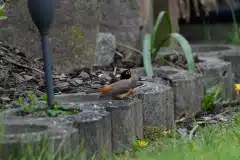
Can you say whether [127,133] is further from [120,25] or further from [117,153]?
[120,25]

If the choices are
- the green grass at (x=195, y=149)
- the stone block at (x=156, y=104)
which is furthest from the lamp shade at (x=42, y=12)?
the stone block at (x=156, y=104)

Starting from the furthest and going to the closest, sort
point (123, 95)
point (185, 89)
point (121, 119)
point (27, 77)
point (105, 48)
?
point (105, 48) → point (185, 89) → point (27, 77) → point (123, 95) → point (121, 119)

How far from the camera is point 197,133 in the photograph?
18.8 feet

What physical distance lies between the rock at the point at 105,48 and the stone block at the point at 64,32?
0.49 meters

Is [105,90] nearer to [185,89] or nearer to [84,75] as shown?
[84,75]

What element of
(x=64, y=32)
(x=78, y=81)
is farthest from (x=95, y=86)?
(x=64, y=32)

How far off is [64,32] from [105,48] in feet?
2.80

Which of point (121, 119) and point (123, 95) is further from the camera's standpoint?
point (123, 95)

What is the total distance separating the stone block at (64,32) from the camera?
695 centimetres

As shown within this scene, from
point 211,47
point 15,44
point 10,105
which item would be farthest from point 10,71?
point 211,47

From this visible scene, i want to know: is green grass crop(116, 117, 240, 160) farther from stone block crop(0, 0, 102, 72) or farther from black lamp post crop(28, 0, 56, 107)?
stone block crop(0, 0, 102, 72)

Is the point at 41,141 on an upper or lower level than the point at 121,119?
upper

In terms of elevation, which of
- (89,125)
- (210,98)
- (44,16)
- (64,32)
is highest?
(44,16)

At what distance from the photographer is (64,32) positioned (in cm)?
709
